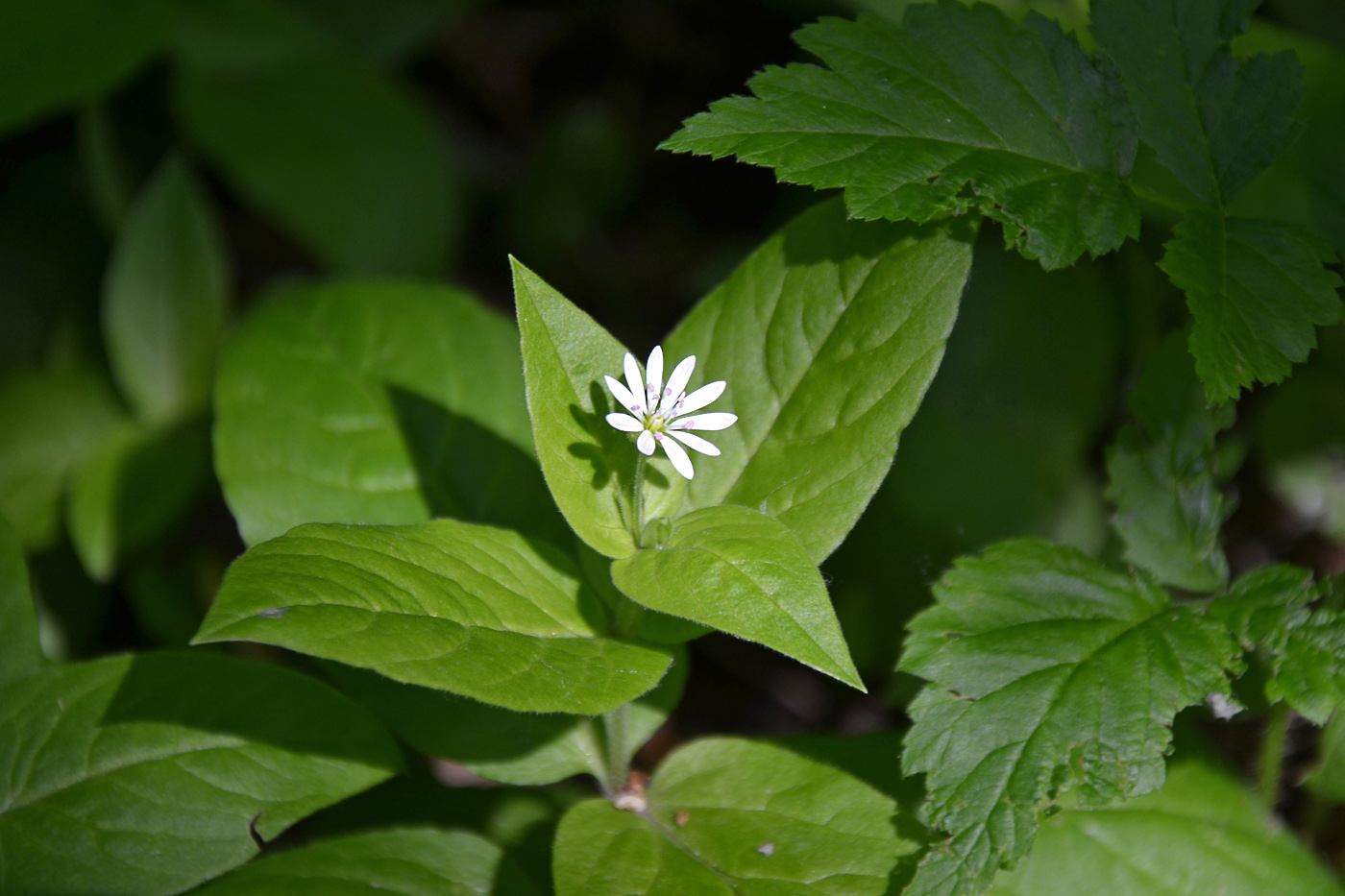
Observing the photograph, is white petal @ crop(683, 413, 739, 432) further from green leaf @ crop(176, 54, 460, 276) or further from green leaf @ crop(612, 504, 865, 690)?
green leaf @ crop(176, 54, 460, 276)

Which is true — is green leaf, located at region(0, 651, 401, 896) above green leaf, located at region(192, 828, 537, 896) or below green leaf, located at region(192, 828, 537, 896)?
above

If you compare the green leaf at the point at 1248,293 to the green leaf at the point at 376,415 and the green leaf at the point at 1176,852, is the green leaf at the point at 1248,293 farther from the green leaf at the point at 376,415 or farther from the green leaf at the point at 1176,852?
the green leaf at the point at 376,415

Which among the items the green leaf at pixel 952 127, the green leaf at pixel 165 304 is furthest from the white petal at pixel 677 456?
the green leaf at pixel 165 304

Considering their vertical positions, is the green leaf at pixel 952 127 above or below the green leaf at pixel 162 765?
above

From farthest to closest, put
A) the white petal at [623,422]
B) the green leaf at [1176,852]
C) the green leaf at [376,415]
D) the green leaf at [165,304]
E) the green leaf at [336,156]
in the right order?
the green leaf at [336,156]
the green leaf at [165,304]
the green leaf at [376,415]
the green leaf at [1176,852]
the white petal at [623,422]

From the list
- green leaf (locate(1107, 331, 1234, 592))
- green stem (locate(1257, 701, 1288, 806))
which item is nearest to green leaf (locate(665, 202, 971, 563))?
green leaf (locate(1107, 331, 1234, 592))

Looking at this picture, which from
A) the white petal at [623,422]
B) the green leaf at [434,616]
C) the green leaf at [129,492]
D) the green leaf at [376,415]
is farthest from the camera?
the green leaf at [129,492]

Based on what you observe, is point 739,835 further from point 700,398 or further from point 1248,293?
point 1248,293
